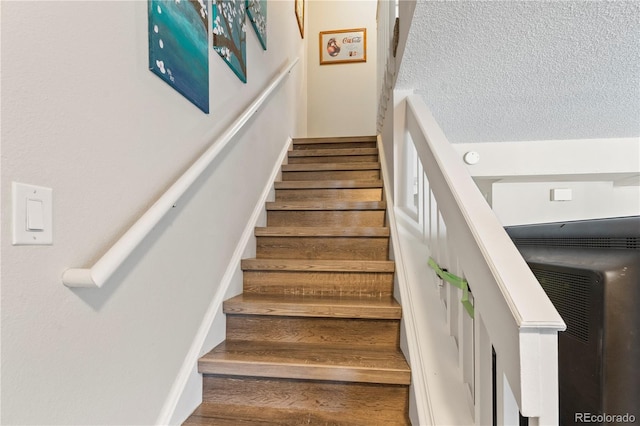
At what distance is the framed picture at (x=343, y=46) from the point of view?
4105mm

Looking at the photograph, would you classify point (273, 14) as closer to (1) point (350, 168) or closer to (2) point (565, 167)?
(1) point (350, 168)

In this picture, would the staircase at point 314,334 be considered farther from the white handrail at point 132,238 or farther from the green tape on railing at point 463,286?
the white handrail at point 132,238

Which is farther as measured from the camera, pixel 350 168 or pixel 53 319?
pixel 350 168

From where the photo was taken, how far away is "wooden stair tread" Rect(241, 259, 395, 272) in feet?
5.17

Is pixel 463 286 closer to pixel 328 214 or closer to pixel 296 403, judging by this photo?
pixel 296 403

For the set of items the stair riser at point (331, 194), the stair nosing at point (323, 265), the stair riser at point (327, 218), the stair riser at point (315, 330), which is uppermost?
the stair riser at point (331, 194)

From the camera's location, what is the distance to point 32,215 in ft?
2.07

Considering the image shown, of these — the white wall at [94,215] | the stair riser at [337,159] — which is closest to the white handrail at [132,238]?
the white wall at [94,215]

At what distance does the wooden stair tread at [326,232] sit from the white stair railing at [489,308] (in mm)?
472

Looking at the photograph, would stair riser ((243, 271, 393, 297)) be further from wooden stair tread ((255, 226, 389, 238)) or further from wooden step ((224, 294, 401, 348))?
wooden stair tread ((255, 226, 389, 238))

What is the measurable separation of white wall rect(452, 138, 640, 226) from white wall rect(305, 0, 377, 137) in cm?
196

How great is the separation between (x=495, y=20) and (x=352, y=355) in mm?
1321

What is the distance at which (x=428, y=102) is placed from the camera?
68.6 inches

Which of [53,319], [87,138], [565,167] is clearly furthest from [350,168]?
[53,319]
